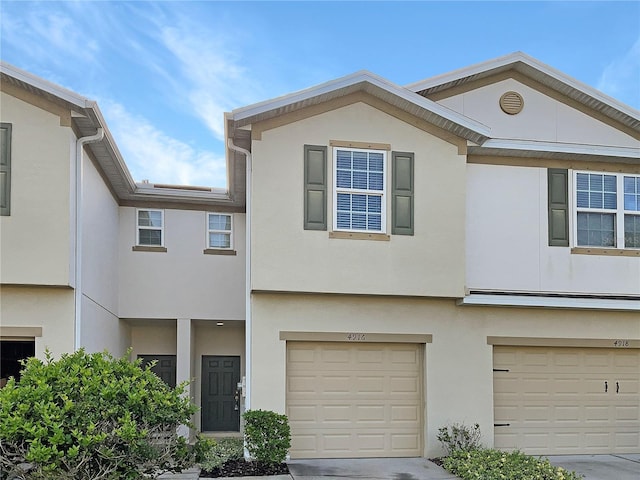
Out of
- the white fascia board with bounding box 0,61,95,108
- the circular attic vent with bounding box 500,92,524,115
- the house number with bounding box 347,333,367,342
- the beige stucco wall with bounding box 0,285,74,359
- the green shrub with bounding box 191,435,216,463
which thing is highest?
the circular attic vent with bounding box 500,92,524,115

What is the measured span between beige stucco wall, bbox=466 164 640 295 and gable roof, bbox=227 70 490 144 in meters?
0.95

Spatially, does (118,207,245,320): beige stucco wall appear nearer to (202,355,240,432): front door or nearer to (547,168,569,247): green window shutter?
(202,355,240,432): front door

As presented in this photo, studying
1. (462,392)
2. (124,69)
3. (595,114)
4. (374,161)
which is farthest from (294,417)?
(124,69)

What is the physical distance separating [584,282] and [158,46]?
10947 millimetres

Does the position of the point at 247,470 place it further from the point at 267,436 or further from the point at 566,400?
the point at 566,400

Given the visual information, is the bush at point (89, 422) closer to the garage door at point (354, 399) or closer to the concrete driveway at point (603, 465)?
the garage door at point (354, 399)

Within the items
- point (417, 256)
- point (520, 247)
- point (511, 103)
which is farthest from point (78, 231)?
point (511, 103)

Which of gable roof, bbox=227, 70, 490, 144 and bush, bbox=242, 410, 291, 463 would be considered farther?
gable roof, bbox=227, 70, 490, 144

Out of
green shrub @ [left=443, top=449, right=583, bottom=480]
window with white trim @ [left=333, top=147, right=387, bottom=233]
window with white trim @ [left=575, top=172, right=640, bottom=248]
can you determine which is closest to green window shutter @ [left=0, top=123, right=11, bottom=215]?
window with white trim @ [left=333, top=147, right=387, bottom=233]

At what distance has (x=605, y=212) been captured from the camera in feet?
42.5

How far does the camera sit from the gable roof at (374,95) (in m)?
11.3

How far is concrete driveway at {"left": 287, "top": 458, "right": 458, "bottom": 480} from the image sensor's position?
1039 centimetres

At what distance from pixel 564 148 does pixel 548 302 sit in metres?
2.95

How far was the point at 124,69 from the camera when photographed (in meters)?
16.1
